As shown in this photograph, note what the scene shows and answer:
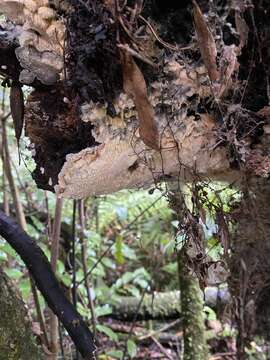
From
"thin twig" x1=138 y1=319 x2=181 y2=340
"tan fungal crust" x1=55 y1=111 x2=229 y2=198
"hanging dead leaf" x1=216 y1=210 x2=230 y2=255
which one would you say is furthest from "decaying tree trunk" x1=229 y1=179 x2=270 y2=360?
"thin twig" x1=138 y1=319 x2=181 y2=340

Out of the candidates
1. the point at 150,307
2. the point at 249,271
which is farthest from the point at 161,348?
the point at 249,271

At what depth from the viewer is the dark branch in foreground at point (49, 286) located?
0.99m

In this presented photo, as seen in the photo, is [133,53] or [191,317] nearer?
[133,53]

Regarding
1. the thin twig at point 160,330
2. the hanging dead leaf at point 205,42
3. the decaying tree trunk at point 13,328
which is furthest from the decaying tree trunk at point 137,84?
the thin twig at point 160,330

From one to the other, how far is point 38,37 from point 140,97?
0.20 m

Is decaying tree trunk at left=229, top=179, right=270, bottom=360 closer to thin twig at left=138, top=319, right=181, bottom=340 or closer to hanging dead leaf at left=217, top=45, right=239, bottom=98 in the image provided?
hanging dead leaf at left=217, top=45, right=239, bottom=98

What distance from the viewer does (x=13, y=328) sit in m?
1.02

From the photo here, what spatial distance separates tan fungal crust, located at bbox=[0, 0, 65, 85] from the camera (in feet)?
2.49

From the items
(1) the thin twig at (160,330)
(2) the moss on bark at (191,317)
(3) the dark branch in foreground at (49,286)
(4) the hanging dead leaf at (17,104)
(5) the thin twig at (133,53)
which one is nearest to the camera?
(5) the thin twig at (133,53)

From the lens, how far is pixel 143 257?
3.33 meters

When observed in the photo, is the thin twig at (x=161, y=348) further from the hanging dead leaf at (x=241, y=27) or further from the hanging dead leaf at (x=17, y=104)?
the hanging dead leaf at (x=241, y=27)

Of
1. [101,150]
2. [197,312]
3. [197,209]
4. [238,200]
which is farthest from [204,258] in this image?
[197,312]

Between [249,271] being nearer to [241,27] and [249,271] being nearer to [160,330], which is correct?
[241,27]

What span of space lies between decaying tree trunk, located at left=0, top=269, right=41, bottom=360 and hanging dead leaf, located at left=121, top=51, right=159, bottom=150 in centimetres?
49
